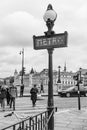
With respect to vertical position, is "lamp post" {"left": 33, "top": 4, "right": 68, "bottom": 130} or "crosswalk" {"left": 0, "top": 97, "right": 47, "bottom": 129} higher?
"lamp post" {"left": 33, "top": 4, "right": 68, "bottom": 130}

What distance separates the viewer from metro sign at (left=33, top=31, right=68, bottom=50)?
6505 millimetres

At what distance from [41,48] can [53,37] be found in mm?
448

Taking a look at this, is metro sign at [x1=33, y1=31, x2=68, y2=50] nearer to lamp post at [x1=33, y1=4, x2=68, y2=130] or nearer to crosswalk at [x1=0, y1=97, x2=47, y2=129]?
lamp post at [x1=33, y1=4, x2=68, y2=130]

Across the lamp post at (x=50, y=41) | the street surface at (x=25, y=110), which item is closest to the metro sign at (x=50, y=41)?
the lamp post at (x=50, y=41)

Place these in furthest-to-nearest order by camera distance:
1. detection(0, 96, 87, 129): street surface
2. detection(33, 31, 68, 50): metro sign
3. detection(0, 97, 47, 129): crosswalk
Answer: detection(0, 96, 87, 129): street surface → detection(0, 97, 47, 129): crosswalk → detection(33, 31, 68, 50): metro sign

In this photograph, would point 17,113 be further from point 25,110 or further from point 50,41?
point 50,41

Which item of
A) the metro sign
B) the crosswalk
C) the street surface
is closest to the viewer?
the metro sign

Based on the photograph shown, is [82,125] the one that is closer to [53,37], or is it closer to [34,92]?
[53,37]

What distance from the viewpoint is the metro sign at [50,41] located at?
6.51m

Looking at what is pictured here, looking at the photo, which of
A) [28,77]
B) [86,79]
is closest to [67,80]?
[86,79]

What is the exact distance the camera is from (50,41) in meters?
6.68

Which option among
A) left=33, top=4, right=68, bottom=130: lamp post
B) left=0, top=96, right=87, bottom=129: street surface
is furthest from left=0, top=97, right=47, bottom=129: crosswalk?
left=33, top=4, right=68, bottom=130: lamp post

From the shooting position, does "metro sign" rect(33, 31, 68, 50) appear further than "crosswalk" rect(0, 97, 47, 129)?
No

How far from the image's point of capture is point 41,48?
265 inches
